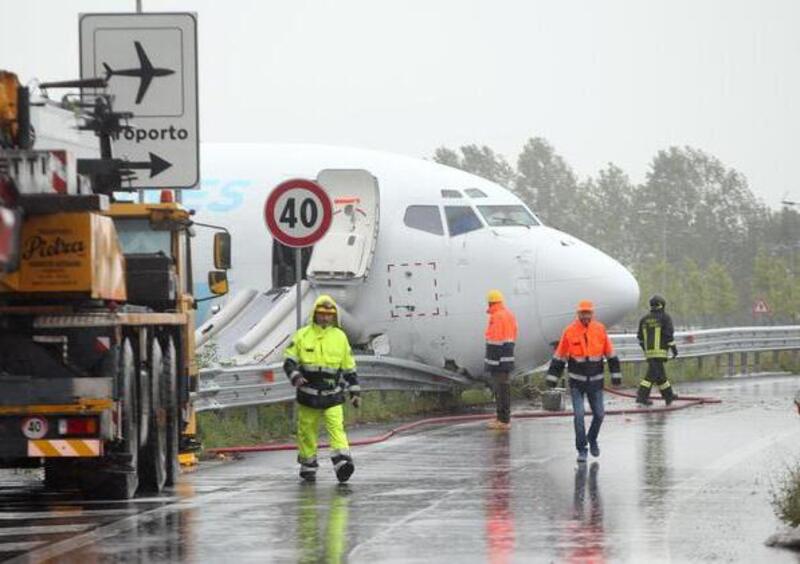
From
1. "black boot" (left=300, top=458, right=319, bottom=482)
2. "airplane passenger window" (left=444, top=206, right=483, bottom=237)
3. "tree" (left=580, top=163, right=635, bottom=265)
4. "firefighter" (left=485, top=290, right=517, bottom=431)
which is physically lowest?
"black boot" (left=300, top=458, right=319, bottom=482)

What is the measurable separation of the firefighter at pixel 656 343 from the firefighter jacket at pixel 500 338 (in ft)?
13.3

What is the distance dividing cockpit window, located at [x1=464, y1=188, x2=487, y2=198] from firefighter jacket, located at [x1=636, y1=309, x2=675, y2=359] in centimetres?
290

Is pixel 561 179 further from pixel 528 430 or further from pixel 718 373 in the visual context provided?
pixel 528 430

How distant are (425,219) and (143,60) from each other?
8.04 m

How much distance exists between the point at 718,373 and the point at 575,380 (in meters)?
21.7

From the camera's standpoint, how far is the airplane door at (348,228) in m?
29.2

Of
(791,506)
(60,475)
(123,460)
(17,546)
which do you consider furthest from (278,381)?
(791,506)

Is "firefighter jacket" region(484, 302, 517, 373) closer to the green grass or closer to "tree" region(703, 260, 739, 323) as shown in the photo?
the green grass

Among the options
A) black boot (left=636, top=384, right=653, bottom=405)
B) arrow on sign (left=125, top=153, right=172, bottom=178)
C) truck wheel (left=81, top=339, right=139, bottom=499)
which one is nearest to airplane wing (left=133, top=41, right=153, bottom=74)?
arrow on sign (left=125, top=153, right=172, bottom=178)

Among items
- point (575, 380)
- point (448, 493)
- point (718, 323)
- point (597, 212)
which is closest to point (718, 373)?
point (575, 380)

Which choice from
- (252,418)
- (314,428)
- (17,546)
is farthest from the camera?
(252,418)

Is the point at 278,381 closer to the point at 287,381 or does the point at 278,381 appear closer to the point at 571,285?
the point at 287,381

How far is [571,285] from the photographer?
96.0 ft

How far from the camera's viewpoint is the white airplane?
29.2 meters
